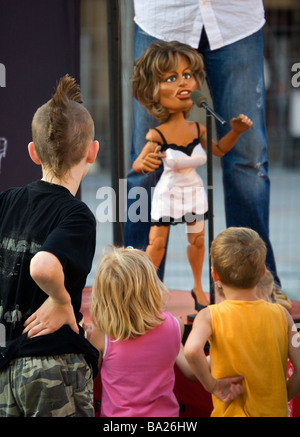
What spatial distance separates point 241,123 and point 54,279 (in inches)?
63.9

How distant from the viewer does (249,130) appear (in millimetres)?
3545

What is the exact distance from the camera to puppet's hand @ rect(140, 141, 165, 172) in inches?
136

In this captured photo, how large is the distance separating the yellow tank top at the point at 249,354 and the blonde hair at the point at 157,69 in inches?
50.7

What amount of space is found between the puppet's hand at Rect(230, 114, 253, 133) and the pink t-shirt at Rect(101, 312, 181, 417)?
122cm

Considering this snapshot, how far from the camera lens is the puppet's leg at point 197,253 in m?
3.56

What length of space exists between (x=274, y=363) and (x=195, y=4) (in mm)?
1717

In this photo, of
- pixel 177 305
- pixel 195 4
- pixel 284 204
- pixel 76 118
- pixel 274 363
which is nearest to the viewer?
pixel 76 118

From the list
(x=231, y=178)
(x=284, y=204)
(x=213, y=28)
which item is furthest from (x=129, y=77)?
(x=284, y=204)

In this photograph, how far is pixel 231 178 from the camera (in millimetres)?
3602

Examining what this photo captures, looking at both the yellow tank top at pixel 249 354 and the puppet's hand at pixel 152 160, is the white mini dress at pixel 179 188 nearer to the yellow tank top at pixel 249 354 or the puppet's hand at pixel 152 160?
the puppet's hand at pixel 152 160

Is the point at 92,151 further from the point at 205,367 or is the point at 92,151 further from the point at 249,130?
the point at 249,130

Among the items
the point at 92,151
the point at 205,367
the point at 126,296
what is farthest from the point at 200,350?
the point at 92,151

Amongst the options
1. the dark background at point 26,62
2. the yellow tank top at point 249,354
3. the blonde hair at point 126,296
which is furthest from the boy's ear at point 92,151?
the dark background at point 26,62
